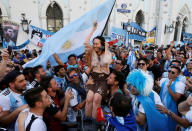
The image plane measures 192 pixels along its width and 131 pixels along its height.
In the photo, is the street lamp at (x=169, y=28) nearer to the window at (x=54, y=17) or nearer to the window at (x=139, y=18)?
the window at (x=139, y=18)

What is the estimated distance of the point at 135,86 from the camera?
6.65ft

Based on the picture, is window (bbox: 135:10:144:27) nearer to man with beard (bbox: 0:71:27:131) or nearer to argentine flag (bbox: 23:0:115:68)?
argentine flag (bbox: 23:0:115:68)

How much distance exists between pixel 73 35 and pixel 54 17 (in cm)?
999

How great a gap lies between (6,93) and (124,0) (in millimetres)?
14061

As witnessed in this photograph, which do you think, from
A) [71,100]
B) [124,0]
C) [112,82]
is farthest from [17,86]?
[124,0]

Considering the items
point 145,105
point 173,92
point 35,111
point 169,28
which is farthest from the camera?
point 169,28

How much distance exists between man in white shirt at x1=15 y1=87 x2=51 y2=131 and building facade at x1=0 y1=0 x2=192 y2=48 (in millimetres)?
9457

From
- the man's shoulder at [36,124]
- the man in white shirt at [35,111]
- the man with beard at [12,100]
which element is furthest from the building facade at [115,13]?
the man's shoulder at [36,124]

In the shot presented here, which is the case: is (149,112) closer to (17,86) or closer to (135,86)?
(135,86)

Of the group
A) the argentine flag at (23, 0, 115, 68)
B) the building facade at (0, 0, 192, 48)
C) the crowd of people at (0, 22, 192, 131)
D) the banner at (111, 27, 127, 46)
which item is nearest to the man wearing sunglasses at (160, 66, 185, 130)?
the crowd of people at (0, 22, 192, 131)

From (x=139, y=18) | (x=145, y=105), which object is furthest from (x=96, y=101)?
(x=139, y=18)

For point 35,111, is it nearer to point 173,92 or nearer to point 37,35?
point 173,92

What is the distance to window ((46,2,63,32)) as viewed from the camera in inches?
449

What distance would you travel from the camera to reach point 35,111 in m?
1.70
